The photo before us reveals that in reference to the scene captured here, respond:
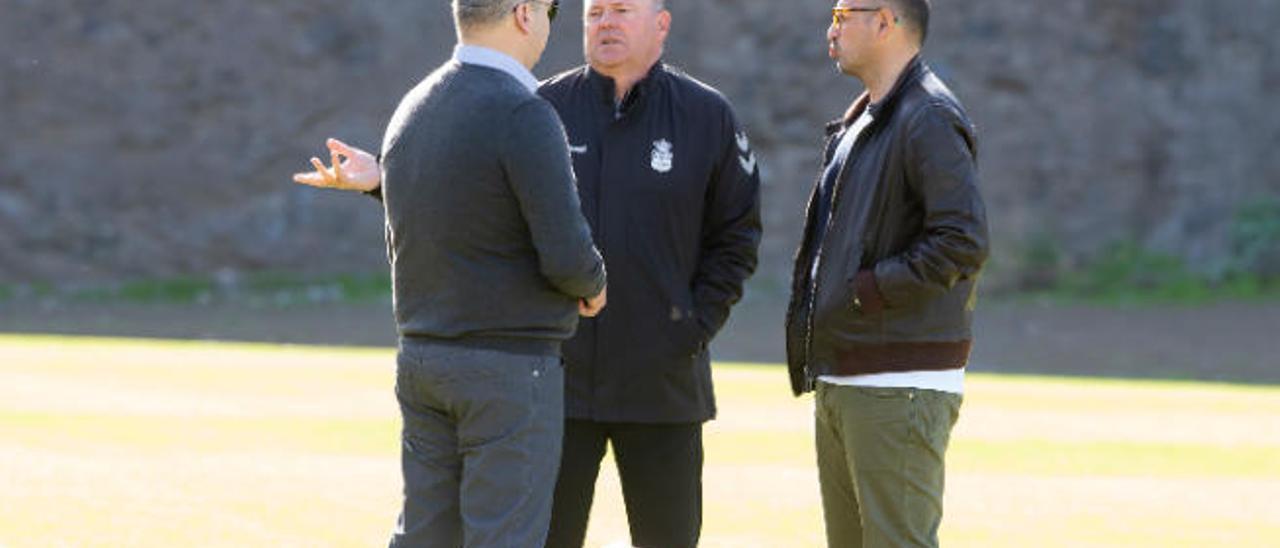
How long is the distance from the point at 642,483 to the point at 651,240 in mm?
644

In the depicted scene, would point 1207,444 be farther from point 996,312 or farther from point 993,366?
point 996,312

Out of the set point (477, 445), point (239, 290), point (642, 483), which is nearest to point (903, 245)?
point (642, 483)

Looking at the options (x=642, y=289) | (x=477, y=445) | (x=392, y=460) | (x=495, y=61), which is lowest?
(x=392, y=460)

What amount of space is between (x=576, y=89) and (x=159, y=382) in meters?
7.12

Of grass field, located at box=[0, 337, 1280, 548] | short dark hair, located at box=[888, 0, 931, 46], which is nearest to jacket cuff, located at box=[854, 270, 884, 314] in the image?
short dark hair, located at box=[888, 0, 931, 46]

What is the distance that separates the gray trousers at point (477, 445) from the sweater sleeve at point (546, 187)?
0.83ft

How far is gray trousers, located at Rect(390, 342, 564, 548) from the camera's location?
4609 millimetres

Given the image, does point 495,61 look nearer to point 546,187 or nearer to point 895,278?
point 546,187

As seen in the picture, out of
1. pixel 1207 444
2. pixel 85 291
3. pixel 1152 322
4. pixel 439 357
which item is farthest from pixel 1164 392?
pixel 85 291

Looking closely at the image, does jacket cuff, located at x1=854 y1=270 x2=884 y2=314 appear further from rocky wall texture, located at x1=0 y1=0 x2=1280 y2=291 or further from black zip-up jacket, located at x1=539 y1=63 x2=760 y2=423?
rocky wall texture, located at x1=0 y1=0 x2=1280 y2=291

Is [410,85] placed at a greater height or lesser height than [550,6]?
lesser

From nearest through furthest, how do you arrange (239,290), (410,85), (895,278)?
(895,278) → (239,290) → (410,85)

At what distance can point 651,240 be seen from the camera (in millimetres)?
5629

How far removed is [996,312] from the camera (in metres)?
19.2
